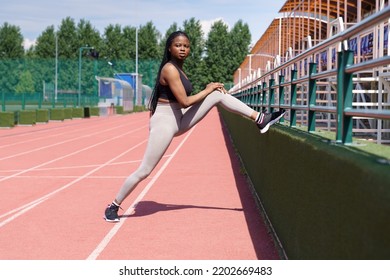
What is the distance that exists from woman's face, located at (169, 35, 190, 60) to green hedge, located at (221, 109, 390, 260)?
1303 mm

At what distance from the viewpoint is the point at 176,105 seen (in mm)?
6449

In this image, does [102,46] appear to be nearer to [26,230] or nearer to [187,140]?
[187,140]

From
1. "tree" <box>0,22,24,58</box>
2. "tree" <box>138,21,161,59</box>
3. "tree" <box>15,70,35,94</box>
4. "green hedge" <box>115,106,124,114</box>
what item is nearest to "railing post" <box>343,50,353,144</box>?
"green hedge" <box>115,106,124,114</box>

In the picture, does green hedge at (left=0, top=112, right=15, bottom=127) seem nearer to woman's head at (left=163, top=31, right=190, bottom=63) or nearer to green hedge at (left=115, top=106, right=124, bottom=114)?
woman's head at (left=163, top=31, right=190, bottom=63)

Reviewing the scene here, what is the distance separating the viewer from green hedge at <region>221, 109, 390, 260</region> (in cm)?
256

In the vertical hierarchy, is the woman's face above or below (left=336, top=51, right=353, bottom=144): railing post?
above

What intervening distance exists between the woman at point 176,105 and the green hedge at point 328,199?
527 mm

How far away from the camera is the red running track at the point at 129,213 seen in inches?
224

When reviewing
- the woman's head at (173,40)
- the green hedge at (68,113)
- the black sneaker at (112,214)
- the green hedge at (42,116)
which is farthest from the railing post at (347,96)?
the green hedge at (68,113)

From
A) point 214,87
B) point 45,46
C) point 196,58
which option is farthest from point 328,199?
point 45,46

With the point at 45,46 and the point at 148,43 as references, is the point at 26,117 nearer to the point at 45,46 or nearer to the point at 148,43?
the point at 45,46

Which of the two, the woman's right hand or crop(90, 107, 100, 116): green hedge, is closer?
the woman's right hand

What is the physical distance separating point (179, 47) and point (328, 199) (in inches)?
127

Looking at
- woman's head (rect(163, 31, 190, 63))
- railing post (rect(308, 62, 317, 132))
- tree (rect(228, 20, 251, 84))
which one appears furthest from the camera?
tree (rect(228, 20, 251, 84))
